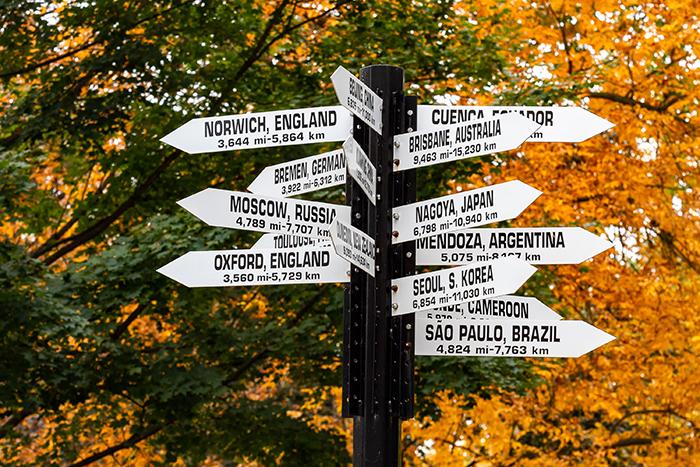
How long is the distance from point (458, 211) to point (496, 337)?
0.45 meters

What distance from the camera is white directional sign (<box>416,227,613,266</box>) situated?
12.4ft

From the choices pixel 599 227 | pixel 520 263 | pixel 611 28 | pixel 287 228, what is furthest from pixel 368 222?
pixel 611 28

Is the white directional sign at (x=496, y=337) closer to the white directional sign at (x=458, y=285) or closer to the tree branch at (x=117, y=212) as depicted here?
the white directional sign at (x=458, y=285)

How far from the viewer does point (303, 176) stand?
403cm

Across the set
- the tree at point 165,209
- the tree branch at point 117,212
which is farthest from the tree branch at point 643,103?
the tree branch at point 117,212

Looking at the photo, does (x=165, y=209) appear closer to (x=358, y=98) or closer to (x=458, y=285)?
(x=358, y=98)

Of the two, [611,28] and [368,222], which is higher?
[611,28]

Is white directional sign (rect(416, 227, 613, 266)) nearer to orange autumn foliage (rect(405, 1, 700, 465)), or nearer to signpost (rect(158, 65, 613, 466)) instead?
signpost (rect(158, 65, 613, 466))

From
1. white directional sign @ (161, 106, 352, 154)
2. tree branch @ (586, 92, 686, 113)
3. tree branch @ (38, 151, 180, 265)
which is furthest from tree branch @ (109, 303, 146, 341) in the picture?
white directional sign @ (161, 106, 352, 154)

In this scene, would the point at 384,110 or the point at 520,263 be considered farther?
the point at 384,110

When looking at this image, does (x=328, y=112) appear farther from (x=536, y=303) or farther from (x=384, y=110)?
(x=536, y=303)

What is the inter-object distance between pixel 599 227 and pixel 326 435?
134 inches

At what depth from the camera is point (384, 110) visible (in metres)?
3.79

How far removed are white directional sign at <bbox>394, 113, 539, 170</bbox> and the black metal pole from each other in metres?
0.05
